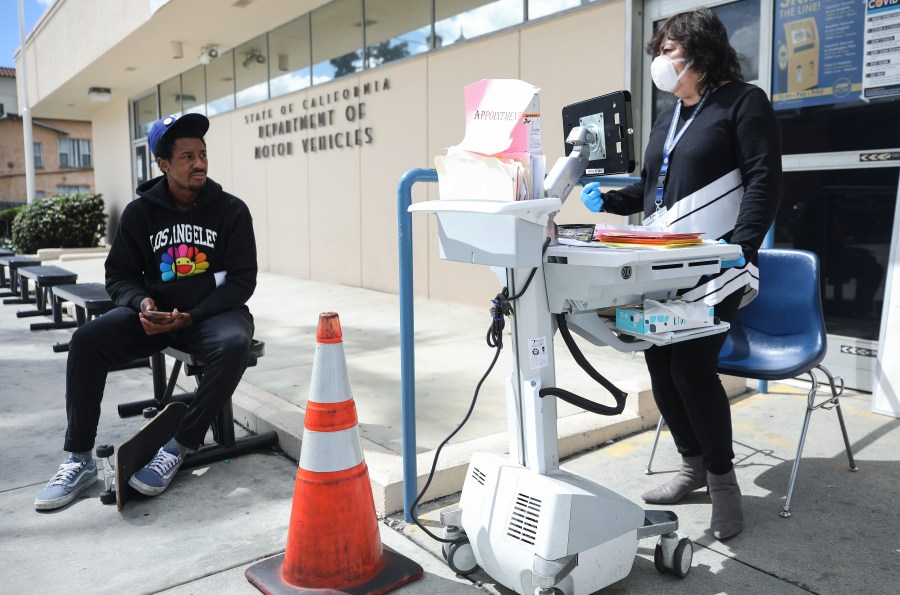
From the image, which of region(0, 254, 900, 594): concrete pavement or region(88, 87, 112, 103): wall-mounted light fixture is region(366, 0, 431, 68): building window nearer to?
region(0, 254, 900, 594): concrete pavement

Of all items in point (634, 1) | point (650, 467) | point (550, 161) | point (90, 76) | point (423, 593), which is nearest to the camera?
point (423, 593)

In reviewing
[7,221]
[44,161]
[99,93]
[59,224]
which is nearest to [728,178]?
[59,224]

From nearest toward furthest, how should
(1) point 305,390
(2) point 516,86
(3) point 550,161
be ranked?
1. (2) point 516,86
2. (1) point 305,390
3. (3) point 550,161

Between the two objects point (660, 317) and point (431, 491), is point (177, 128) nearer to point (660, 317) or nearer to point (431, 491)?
point (431, 491)

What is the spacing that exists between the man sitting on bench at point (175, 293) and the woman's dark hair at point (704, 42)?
6.76 ft

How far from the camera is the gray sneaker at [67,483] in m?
2.83

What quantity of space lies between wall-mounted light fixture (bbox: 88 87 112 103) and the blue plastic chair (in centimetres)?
1565

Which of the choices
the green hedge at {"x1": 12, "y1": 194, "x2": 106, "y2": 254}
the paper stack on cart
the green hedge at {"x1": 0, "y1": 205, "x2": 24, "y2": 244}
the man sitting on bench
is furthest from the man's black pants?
the green hedge at {"x1": 0, "y1": 205, "x2": 24, "y2": 244}

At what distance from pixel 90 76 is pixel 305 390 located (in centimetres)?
1266

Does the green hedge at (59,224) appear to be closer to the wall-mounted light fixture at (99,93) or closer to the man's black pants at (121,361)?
the wall-mounted light fixture at (99,93)

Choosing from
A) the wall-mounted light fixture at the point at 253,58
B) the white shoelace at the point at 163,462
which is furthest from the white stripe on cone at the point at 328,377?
the wall-mounted light fixture at the point at 253,58

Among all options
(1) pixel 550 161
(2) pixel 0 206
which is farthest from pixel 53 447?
(2) pixel 0 206

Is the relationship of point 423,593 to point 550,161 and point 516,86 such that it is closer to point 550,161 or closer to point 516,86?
point 516,86

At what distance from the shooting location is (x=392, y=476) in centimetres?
278
